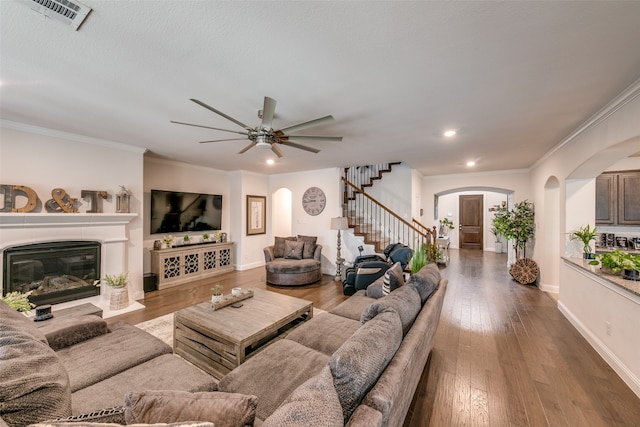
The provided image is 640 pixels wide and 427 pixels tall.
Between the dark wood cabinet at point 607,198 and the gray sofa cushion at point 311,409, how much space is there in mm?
6419

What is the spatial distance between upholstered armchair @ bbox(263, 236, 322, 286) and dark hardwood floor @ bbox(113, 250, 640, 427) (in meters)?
0.75

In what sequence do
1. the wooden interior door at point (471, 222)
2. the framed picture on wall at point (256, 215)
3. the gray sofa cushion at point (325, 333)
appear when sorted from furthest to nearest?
the wooden interior door at point (471, 222) → the framed picture on wall at point (256, 215) → the gray sofa cushion at point (325, 333)

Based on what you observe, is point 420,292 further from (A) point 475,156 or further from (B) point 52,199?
(B) point 52,199

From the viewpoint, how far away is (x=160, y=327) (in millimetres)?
3188

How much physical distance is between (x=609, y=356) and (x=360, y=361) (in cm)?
301

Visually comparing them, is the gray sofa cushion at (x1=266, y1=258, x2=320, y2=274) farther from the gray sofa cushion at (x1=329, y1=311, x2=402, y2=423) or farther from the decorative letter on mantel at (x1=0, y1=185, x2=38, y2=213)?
the gray sofa cushion at (x1=329, y1=311, x2=402, y2=423)

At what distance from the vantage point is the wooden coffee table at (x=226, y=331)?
213 cm

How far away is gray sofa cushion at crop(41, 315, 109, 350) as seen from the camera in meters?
1.82

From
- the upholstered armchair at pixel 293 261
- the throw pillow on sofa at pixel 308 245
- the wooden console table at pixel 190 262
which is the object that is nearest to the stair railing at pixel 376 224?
the throw pillow on sofa at pixel 308 245

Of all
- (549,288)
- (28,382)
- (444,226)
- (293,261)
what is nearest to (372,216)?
(293,261)

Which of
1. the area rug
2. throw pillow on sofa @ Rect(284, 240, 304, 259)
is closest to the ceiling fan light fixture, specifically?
the area rug

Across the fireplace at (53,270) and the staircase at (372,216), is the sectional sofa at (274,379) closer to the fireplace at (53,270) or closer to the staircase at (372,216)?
the fireplace at (53,270)

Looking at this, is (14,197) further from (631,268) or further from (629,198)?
(629,198)

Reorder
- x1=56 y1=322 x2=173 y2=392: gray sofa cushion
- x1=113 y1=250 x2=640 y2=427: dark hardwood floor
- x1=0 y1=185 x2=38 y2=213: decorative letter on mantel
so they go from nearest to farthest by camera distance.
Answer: x1=56 y1=322 x2=173 y2=392: gray sofa cushion → x1=113 y1=250 x2=640 y2=427: dark hardwood floor → x1=0 y1=185 x2=38 y2=213: decorative letter on mantel
